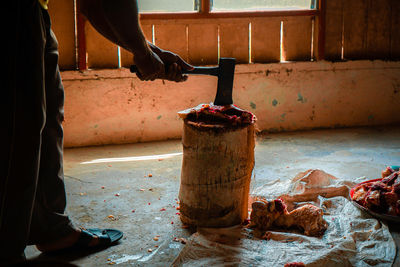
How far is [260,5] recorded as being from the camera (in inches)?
199

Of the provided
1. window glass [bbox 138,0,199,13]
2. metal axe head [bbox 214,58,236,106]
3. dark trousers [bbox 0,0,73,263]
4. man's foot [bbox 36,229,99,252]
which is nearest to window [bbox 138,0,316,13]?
window glass [bbox 138,0,199,13]

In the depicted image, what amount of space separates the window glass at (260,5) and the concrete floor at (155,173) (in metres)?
1.53

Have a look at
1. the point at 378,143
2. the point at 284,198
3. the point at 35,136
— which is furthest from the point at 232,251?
the point at 378,143

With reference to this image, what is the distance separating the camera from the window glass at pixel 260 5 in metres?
4.95

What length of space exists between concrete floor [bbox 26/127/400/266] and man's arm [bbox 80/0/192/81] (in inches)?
39.1

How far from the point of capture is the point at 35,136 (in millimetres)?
1509

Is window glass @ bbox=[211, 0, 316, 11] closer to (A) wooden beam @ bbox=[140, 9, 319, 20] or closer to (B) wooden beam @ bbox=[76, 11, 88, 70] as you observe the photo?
(A) wooden beam @ bbox=[140, 9, 319, 20]

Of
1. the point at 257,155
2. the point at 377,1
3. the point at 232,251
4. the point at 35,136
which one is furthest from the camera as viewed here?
the point at 377,1

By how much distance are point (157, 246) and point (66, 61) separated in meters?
2.88

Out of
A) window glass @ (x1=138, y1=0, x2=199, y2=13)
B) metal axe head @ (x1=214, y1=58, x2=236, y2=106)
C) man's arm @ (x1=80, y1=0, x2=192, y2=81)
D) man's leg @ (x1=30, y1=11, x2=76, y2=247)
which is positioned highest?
window glass @ (x1=138, y1=0, x2=199, y2=13)

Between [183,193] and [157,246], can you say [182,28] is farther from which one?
[157,246]

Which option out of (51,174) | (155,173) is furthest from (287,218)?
(155,173)

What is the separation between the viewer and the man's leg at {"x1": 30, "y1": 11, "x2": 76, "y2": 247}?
2139 millimetres

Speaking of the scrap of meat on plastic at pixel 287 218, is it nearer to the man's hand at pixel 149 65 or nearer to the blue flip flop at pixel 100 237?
the blue flip flop at pixel 100 237
